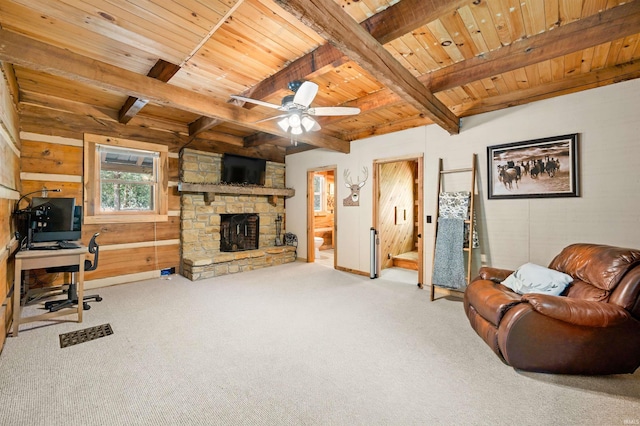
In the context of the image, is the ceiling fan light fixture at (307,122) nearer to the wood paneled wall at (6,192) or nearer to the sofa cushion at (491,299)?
the sofa cushion at (491,299)

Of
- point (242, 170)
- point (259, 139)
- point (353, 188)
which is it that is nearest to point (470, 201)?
point (353, 188)

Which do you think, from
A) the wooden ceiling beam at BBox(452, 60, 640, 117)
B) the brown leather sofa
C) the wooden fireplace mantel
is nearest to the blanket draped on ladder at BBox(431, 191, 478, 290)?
the wooden ceiling beam at BBox(452, 60, 640, 117)

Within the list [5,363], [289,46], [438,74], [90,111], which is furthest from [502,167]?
[90,111]

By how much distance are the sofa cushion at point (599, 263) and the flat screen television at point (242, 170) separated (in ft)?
16.9

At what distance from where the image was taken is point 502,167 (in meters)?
3.58

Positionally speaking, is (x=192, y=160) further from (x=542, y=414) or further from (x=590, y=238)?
(x=590, y=238)

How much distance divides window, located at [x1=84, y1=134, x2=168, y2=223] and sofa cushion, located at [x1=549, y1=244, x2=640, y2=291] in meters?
5.64

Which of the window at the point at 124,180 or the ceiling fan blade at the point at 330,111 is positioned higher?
the ceiling fan blade at the point at 330,111

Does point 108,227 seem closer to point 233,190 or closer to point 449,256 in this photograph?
point 233,190

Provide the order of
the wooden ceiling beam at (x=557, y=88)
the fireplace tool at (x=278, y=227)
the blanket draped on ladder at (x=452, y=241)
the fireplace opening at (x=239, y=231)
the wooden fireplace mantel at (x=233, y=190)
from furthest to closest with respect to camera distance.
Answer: the fireplace tool at (x=278, y=227) → the fireplace opening at (x=239, y=231) → the wooden fireplace mantel at (x=233, y=190) → the blanket draped on ladder at (x=452, y=241) → the wooden ceiling beam at (x=557, y=88)

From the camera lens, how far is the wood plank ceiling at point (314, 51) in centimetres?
194

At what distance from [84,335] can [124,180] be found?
8.90 ft

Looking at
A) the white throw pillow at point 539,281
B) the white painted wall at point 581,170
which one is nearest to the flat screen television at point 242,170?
the white painted wall at point 581,170

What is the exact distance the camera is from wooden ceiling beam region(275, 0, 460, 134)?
4.93ft
